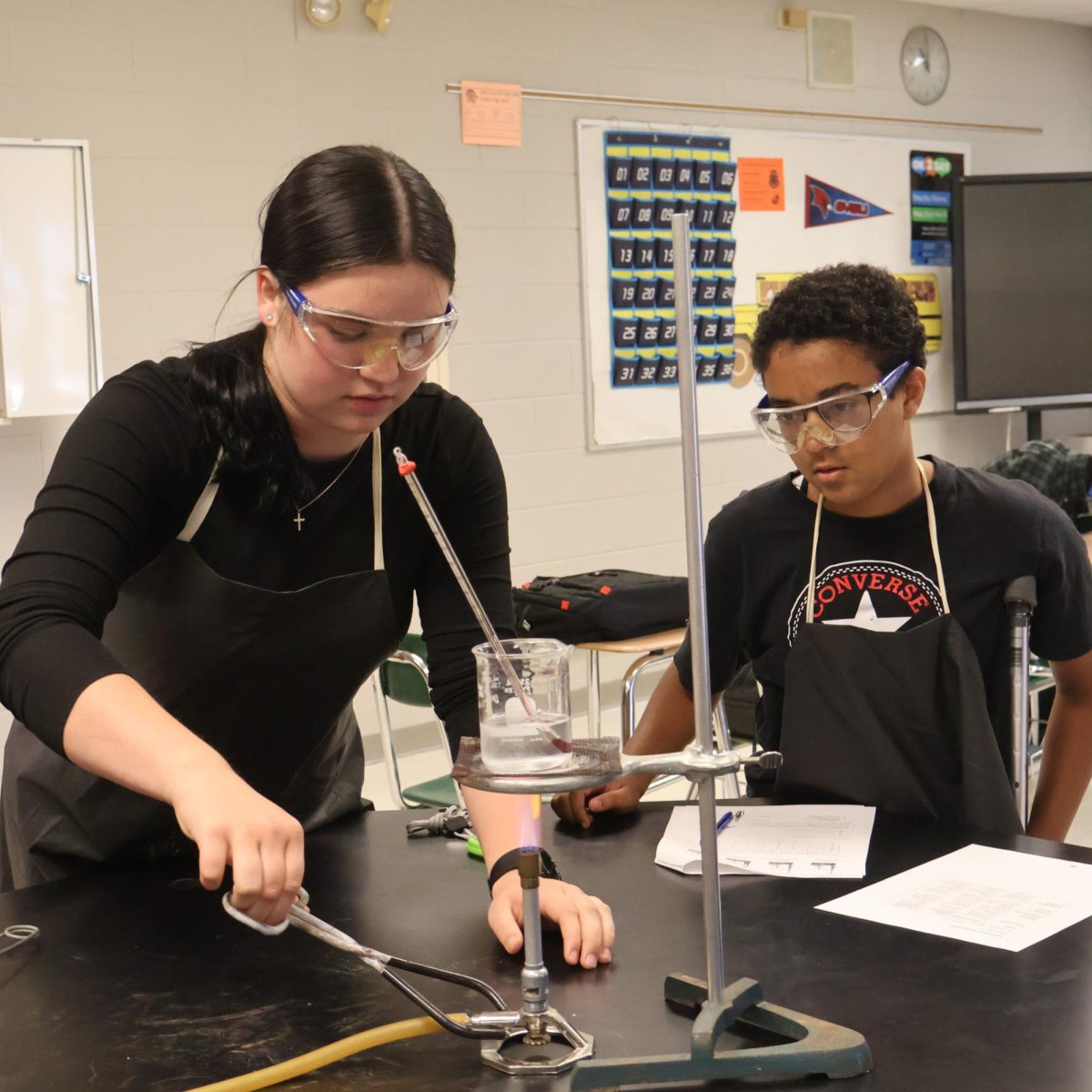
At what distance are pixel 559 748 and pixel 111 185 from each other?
316 centimetres

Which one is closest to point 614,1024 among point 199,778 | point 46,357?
point 199,778

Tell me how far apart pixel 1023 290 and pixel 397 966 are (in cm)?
507

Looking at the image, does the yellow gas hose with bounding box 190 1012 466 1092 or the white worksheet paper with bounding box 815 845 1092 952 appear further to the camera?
the white worksheet paper with bounding box 815 845 1092 952

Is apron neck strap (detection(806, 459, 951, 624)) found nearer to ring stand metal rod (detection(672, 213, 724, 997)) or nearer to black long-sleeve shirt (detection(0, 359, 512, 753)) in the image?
black long-sleeve shirt (detection(0, 359, 512, 753))

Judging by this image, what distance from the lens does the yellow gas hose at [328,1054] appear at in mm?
947

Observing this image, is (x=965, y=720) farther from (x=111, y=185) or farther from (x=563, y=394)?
(x=563, y=394)

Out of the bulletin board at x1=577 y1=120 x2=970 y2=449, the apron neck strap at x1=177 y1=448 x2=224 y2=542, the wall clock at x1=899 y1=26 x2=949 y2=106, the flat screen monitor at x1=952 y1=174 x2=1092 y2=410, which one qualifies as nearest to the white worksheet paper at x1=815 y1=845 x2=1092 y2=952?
the apron neck strap at x1=177 y1=448 x2=224 y2=542

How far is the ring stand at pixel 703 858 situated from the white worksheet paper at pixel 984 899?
25 centimetres

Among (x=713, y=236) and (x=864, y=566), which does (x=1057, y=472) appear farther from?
(x=864, y=566)

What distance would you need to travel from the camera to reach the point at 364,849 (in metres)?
1.49

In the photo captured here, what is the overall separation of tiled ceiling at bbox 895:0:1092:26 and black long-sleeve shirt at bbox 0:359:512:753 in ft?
16.0

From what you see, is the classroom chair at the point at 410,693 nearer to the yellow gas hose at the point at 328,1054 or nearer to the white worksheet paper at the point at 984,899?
the white worksheet paper at the point at 984,899

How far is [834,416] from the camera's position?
1.75m

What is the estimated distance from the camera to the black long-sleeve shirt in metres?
1.21
